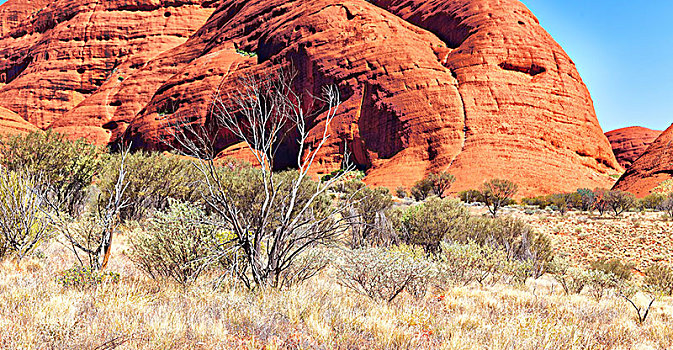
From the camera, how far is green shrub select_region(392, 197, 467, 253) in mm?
10242

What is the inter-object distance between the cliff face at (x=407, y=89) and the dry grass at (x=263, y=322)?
2453cm

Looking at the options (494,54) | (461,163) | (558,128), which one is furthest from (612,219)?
(494,54)

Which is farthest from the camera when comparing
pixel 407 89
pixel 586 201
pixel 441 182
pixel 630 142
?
pixel 630 142

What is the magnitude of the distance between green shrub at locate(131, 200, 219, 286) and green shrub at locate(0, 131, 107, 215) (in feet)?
27.2

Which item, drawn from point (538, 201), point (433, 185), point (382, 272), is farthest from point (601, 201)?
point (382, 272)

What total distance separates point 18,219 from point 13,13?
316 feet

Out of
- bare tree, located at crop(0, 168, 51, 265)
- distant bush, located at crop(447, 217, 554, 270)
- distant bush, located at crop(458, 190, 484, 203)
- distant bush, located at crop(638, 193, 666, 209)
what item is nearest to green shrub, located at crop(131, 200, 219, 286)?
bare tree, located at crop(0, 168, 51, 265)

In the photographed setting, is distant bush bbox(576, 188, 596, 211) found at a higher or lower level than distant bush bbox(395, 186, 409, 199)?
higher

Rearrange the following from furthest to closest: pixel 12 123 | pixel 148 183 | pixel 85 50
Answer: pixel 85 50, pixel 12 123, pixel 148 183

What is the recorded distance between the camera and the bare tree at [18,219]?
556 centimetres

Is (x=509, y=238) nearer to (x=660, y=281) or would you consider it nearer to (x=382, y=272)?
(x=660, y=281)

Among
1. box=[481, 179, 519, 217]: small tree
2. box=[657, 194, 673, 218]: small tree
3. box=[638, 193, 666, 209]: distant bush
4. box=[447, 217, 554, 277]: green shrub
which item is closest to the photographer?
box=[447, 217, 554, 277]: green shrub

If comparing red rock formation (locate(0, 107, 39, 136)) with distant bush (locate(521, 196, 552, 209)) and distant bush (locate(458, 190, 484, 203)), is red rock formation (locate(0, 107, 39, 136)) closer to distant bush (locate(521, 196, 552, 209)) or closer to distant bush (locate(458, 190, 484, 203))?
distant bush (locate(458, 190, 484, 203))

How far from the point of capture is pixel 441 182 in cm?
2803
